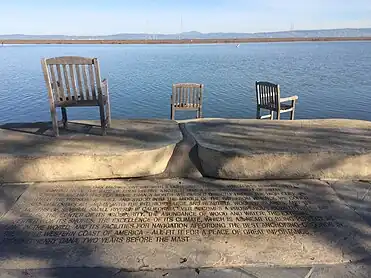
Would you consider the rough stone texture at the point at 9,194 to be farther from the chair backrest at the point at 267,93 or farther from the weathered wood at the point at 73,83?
the chair backrest at the point at 267,93

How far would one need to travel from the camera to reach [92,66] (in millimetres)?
4535

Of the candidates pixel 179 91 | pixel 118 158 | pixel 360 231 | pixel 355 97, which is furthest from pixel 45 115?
pixel 355 97

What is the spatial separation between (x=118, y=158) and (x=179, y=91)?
4.93 meters

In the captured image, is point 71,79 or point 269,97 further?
Answer: point 269,97

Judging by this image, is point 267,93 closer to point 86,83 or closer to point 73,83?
point 86,83

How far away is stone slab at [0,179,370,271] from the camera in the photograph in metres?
2.69

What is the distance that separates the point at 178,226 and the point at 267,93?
5581mm

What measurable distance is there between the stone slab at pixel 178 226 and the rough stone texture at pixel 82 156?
158 millimetres

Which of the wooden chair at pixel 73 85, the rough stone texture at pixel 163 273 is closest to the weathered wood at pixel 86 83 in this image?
the wooden chair at pixel 73 85

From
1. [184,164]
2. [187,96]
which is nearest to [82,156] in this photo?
[184,164]

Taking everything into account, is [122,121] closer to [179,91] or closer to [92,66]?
[92,66]

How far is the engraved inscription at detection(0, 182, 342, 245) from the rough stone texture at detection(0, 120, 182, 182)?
199 millimetres

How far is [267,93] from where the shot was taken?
7.98m

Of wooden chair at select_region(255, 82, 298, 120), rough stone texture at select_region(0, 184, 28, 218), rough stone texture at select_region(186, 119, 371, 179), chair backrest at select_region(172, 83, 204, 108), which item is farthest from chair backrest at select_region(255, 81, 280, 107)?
rough stone texture at select_region(0, 184, 28, 218)
